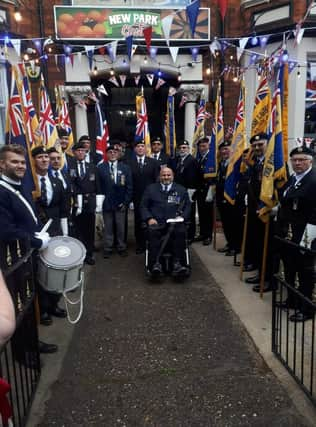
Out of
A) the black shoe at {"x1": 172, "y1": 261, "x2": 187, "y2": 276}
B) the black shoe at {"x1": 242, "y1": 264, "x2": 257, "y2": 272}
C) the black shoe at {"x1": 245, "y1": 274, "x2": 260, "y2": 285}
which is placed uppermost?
the black shoe at {"x1": 172, "y1": 261, "x2": 187, "y2": 276}

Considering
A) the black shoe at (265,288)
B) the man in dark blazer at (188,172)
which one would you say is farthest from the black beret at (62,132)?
the black shoe at (265,288)

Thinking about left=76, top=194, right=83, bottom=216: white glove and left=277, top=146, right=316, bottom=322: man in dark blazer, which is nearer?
left=277, top=146, right=316, bottom=322: man in dark blazer

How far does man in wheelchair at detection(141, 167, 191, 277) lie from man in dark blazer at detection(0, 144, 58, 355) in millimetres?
1969

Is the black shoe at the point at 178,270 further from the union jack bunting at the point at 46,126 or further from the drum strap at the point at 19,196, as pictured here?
the union jack bunting at the point at 46,126

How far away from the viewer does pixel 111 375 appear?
9.63 ft

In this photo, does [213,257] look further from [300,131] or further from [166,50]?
[166,50]

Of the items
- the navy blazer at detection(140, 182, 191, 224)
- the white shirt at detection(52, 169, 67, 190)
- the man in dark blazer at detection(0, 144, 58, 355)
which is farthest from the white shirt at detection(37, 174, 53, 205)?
the navy blazer at detection(140, 182, 191, 224)

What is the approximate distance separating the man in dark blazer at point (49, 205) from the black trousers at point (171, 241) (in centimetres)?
121

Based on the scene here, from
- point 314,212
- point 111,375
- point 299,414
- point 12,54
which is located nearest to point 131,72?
point 12,54

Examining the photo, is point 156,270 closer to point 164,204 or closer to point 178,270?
point 178,270

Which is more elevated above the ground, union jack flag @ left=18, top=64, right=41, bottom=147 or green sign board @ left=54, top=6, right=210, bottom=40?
green sign board @ left=54, top=6, right=210, bottom=40

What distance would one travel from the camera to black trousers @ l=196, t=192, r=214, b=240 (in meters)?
6.85

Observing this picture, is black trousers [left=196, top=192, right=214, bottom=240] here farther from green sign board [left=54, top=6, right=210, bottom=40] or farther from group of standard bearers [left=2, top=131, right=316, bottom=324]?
green sign board [left=54, top=6, right=210, bottom=40]

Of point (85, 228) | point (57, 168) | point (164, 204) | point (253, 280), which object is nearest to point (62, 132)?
point (85, 228)
